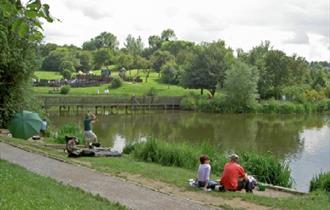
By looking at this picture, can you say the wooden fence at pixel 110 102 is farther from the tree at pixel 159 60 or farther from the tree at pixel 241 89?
the tree at pixel 159 60

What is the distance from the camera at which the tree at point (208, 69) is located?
73438mm

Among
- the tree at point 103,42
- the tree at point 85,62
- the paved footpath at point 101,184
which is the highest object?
the tree at point 103,42

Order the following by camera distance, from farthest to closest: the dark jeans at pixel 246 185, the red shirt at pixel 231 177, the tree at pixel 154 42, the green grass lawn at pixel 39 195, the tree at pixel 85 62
Result: 1. the tree at pixel 154 42
2. the tree at pixel 85 62
3. the dark jeans at pixel 246 185
4. the red shirt at pixel 231 177
5. the green grass lawn at pixel 39 195

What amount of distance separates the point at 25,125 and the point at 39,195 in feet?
45.2

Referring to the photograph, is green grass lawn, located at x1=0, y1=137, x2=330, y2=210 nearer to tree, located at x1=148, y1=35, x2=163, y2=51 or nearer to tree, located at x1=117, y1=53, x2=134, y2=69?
tree, located at x1=117, y1=53, x2=134, y2=69

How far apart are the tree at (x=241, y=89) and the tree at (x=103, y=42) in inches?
3157

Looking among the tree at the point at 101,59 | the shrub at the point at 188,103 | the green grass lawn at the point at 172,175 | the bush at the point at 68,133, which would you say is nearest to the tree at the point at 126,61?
the tree at the point at 101,59

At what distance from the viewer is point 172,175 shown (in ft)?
44.9

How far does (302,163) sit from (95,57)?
10240cm

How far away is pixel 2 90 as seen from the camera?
26766 millimetres

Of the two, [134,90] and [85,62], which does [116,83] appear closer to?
[134,90]

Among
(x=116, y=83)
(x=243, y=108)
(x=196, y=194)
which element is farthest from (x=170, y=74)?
(x=196, y=194)

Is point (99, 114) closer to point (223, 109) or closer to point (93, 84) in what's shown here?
point (223, 109)

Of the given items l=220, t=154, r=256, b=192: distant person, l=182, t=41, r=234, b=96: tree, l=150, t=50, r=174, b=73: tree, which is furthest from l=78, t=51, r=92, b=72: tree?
l=220, t=154, r=256, b=192: distant person
